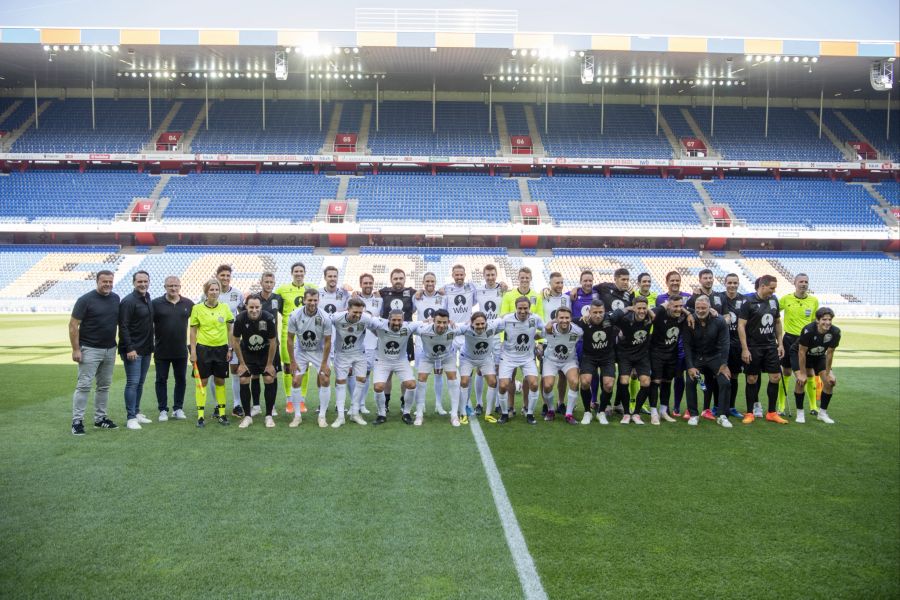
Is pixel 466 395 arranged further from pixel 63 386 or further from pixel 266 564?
pixel 63 386

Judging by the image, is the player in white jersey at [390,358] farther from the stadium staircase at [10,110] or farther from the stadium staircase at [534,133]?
the stadium staircase at [10,110]

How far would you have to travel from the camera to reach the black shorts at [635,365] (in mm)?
8773

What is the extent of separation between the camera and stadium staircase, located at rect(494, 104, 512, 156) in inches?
1442

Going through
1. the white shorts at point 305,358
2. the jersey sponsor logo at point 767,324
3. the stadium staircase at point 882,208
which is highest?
the stadium staircase at point 882,208

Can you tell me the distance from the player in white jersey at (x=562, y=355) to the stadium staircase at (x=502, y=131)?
28.8 metres

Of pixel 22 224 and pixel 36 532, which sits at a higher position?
pixel 22 224

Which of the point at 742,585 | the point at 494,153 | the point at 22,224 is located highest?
the point at 494,153

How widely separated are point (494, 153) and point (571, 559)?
110 ft

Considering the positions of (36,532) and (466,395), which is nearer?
(36,532)

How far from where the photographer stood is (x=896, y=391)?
1145 cm

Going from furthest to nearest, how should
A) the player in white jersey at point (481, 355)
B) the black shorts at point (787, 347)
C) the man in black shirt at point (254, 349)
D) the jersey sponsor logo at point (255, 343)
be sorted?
the black shorts at point (787, 347) < the player in white jersey at point (481, 355) < the jersey sponsor logo at point (255, 343) < the man in black shirt at point (254, 349)

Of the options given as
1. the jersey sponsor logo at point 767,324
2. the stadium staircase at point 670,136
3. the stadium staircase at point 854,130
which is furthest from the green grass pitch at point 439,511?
the stadium staircase at point 854,130

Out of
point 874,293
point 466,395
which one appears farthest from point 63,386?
point 874,293

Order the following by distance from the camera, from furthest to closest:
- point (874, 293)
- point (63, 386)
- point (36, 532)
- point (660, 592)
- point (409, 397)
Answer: point (874, 293) < point (63, 386) < point (409, 397) < point (36, 532) < point (660, 592)
